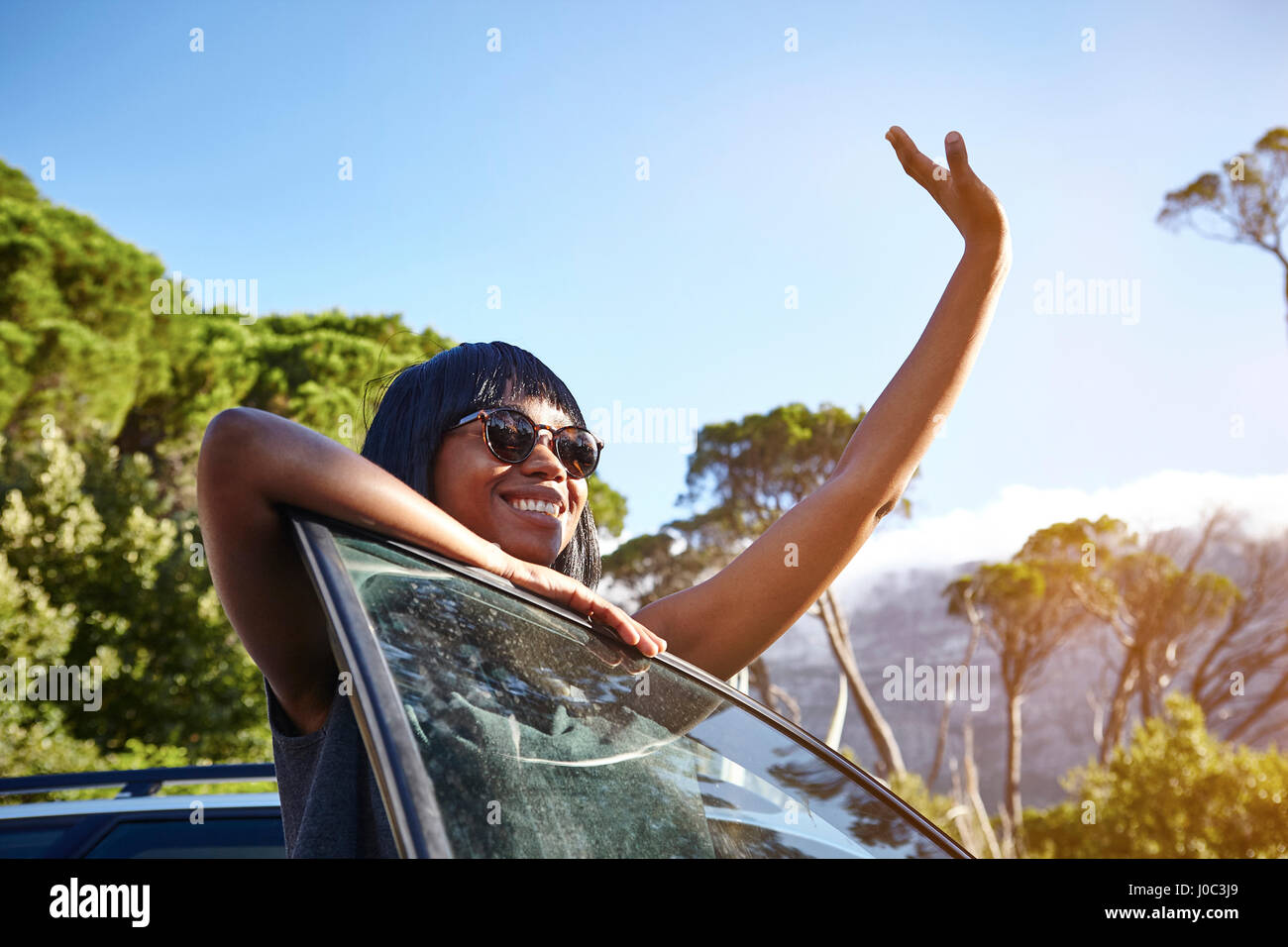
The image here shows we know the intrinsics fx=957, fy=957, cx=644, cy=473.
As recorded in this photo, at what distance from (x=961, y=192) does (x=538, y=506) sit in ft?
2.92

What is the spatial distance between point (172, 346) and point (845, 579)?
47.5ft

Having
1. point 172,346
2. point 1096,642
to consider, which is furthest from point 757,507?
point 172,346

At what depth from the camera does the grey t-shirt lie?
1042 millimetres

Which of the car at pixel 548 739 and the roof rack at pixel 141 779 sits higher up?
the car at pixel 548 739

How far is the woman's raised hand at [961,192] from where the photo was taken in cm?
158

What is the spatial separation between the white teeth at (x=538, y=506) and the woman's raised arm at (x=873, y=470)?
269mm

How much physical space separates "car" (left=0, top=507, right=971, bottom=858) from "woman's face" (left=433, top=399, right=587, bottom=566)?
36cm

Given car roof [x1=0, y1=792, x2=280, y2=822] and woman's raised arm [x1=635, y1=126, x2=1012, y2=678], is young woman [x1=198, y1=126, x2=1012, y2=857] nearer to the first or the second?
woman's raised arm [x1=635, y1=126, x2=1012, y2=678]

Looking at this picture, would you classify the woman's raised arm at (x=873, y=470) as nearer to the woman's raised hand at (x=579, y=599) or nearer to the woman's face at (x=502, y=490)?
the woman's face at (x=502, y=490)

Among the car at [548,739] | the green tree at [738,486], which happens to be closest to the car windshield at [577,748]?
the car at [548,739]

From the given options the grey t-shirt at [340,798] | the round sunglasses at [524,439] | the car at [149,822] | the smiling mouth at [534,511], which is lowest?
the car at [149,822]

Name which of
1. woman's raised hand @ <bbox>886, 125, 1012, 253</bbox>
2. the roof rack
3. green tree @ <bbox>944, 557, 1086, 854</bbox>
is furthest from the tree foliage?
green tree @ <bbox>944, 557, 1086, 854</bbox>

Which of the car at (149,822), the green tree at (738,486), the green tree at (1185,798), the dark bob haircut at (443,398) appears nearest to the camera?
the dark bob haircut at (443,398)

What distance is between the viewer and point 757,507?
60.1 feet
